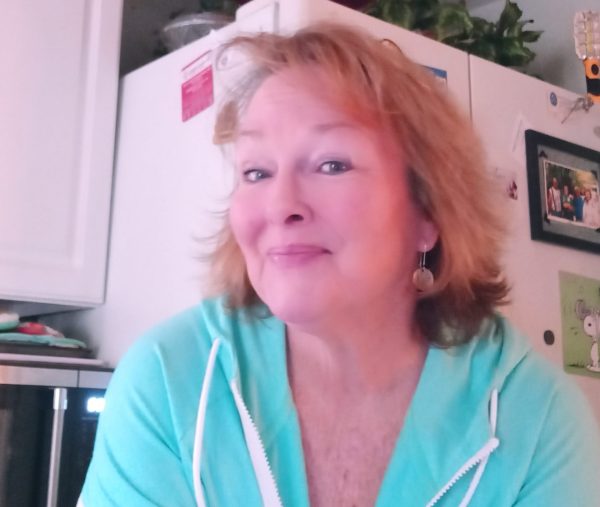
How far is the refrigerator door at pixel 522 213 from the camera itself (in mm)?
1379

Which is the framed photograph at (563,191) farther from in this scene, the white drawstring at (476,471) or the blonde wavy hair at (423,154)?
the white drawstring at (476,471)

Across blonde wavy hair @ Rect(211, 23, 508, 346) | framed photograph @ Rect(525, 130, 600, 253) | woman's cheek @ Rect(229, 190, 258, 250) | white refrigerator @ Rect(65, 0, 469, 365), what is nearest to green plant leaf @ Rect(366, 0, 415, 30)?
white refrigerator @ Rect(65, 0, 469, 365)

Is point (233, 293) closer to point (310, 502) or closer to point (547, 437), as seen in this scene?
point (310, 502)

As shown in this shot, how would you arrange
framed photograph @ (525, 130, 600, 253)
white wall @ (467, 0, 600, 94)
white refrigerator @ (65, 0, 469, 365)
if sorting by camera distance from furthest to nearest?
1. white wall @ (467, 0, 600, 94)
2. framed photograph @ (525, 130, 600, 253)
3. white refrigerator @ (65, 0, 469, 365)

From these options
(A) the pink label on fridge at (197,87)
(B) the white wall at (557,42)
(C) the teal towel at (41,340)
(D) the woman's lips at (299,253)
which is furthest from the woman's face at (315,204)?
(B) the white wall at (557,42)

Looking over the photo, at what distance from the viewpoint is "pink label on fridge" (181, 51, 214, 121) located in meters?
1.39

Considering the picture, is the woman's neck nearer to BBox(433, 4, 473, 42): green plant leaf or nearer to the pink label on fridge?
the pink label on fridge

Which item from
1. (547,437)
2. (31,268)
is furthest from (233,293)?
(31,268)

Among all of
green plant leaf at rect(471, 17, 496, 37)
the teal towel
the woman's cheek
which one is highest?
green plant leaf at rect(471, 17, 496, 37)

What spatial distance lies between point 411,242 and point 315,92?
0.23 metres

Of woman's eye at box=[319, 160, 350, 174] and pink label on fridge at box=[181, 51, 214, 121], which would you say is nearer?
woman's eye at box=[319, 160, 350, 174]

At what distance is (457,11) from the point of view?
5.24 ft

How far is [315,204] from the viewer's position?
884mm

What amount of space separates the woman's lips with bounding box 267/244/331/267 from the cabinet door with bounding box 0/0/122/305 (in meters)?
0.87
